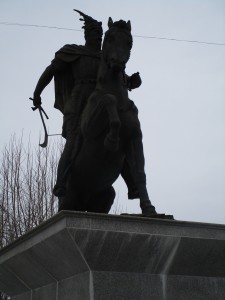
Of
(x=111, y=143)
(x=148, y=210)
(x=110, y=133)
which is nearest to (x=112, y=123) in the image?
(x=110, y=133)

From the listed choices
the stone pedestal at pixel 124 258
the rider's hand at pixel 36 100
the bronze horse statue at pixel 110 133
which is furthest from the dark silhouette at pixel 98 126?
the stone pedestal at pixel 124 258

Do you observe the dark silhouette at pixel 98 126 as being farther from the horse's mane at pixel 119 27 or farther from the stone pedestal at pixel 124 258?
the stone pedestal at pixel 124 258

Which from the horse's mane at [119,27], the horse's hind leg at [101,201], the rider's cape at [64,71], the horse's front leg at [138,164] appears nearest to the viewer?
the horse's front leg at [138,164]

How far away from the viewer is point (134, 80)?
680 centimetres

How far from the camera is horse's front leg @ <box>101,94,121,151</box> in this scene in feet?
18.1

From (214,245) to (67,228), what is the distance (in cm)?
173

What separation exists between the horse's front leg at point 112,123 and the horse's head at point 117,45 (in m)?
0.47

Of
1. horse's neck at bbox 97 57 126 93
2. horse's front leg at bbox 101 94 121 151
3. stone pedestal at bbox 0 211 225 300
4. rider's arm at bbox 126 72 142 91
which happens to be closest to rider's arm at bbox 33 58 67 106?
horse's neck at bbox 97 57 126 93

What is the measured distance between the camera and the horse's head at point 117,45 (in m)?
5.98

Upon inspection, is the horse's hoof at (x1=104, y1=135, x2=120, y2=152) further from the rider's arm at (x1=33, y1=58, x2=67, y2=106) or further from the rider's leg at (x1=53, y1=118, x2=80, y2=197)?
the rider's arm at (x1=33, y1=58, x2=67, y2=106)

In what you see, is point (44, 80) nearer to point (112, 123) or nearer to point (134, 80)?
point (134, 80)

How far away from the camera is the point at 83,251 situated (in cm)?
468

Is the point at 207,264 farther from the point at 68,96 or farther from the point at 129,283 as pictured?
the point at 68,96

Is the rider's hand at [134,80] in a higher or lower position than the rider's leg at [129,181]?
higher
